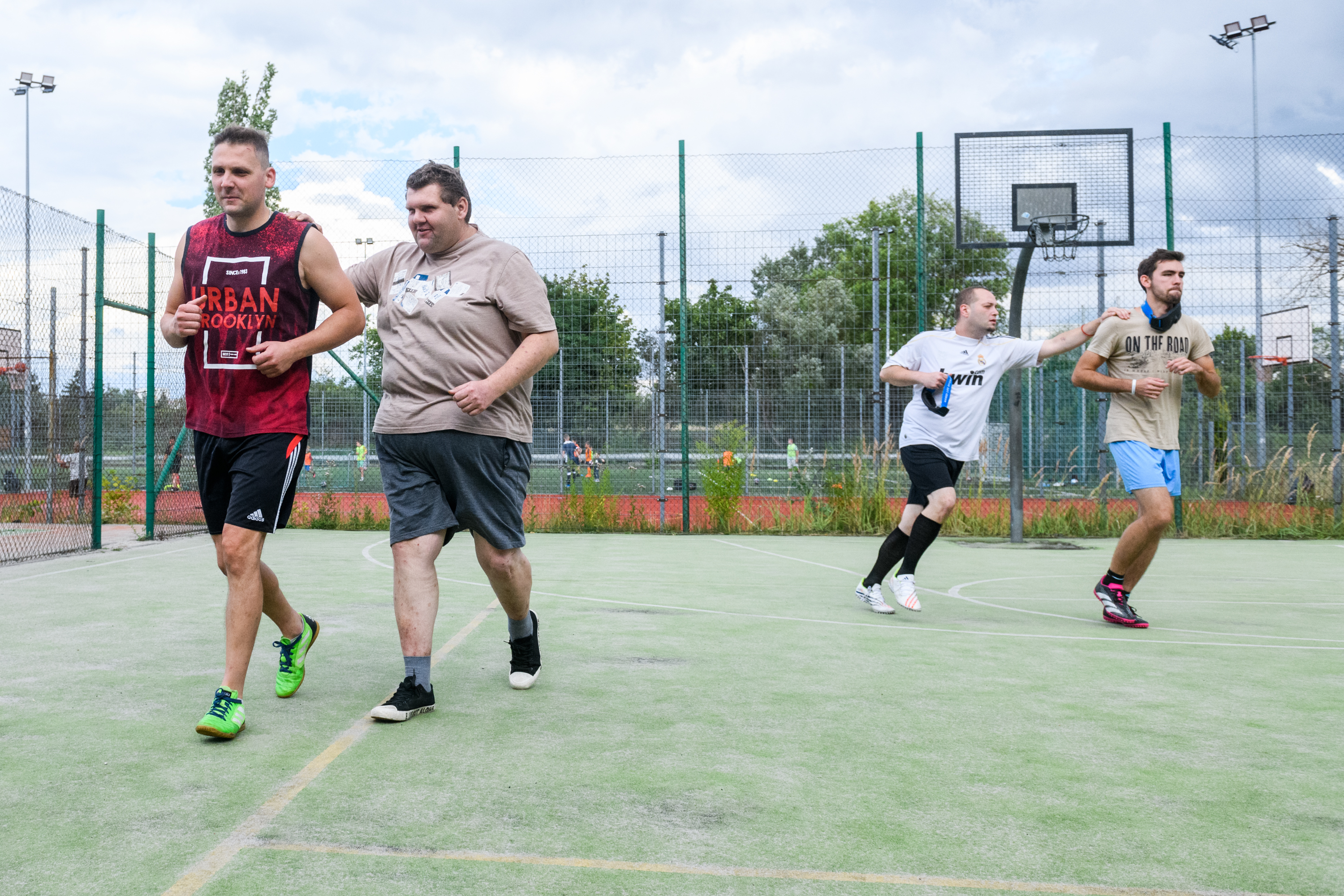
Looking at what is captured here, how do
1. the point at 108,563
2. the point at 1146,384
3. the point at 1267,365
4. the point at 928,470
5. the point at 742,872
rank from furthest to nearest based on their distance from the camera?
the point at 1267,365
the point at 108,563
the point at 928,470
the point at 1146,384
the point at 742,872

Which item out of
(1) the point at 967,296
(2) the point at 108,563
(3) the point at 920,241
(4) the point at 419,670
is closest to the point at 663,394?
(3) the point at 920,241

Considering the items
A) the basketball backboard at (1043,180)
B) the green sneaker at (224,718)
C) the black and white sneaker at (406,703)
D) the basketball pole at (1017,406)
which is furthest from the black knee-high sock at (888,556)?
the basketball backboard at (1043,180)

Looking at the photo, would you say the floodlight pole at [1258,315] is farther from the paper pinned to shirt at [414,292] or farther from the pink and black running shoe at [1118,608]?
the paper pinned to shirt at [414,292]

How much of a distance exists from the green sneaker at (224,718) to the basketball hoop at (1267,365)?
38.6 ft

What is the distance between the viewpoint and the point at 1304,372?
11.3m

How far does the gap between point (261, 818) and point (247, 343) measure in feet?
5.12

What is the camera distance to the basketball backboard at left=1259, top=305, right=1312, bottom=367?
11266 millimetres

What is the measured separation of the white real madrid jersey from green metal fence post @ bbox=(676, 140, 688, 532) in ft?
19.4

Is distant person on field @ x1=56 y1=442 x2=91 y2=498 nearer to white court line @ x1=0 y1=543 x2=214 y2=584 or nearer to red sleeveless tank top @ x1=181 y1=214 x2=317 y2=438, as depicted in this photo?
white court line @ x1=0 y1=543 x2=214 y2=584

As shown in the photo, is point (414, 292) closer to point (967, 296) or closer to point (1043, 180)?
point (967, 296)

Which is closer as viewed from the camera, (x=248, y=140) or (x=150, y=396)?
(x=248, y=140)

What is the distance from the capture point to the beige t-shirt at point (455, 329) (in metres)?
3.50

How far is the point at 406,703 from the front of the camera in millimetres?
3350

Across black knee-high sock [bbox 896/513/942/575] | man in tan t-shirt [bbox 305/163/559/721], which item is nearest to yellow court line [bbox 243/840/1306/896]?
man in tan t-shirt [bbox 305/163/559/721]
